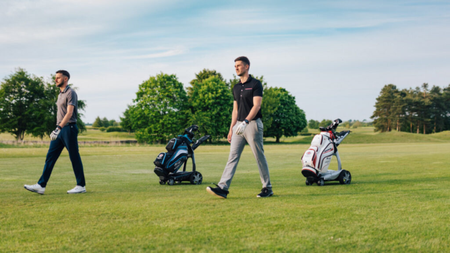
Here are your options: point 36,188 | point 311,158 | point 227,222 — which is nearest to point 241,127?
point 227,222

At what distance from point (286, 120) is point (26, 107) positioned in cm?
5135

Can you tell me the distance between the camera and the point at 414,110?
350 ft

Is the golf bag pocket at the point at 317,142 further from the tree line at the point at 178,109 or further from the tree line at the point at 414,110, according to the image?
the tree line at the point at 414,110

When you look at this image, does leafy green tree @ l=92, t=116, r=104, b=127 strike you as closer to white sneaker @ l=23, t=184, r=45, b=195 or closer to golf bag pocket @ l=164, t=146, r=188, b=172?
golf bag pocket @ l=164, t=146, r=188, b=172

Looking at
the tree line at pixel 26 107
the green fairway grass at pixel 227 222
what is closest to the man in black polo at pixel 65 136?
the green fairway grass at pixel 227 222

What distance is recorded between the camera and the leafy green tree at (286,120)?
74.2 metres

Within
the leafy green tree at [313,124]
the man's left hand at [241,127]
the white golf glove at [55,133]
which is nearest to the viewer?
the man's left hand at [241,127]

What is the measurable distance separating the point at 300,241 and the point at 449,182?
291 inches

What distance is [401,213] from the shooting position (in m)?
5.43

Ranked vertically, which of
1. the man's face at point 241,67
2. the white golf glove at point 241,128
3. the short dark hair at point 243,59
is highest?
the short dark hair at point 243,59

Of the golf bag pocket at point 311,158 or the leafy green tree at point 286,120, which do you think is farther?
the leafy green tree at point 286,120

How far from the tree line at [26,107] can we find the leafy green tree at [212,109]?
74.8 ft

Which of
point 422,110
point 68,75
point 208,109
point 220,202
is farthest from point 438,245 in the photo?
point 422,110

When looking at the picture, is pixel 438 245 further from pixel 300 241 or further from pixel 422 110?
pixel 422 110
